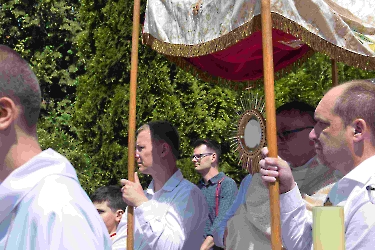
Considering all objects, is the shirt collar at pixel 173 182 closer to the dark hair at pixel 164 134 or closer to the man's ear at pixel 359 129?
the dark hair at pixel 164 134

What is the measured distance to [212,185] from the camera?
589cm

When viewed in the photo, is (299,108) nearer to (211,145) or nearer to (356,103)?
(356,103)

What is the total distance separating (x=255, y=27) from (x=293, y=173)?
0.96 metres

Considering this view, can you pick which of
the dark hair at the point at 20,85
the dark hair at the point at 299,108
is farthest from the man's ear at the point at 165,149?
the dark hair at the point at 20,85

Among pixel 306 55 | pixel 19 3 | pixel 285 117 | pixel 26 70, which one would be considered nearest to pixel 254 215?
pixel 285 117

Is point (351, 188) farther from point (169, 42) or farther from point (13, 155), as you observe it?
point (169, 42)

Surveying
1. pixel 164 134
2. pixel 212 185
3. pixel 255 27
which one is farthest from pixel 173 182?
pixel 212 185

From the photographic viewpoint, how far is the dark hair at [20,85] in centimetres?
159

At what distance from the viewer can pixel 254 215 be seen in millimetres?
3580

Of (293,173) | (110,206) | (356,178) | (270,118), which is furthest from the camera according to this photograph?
(110,206)

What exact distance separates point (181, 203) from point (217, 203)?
1465 millimetres

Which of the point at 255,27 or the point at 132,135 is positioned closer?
the point at 255,27

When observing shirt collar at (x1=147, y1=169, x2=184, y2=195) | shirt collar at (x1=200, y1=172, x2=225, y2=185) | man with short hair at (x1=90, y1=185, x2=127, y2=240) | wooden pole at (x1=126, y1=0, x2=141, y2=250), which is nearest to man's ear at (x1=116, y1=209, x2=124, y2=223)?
man with short hair at (x1=90, y1=185, x2=127, y2=240)

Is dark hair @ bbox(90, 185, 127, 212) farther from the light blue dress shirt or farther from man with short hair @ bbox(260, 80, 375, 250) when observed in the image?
man with short hair @ bbox(260, 80, 375, 250)
